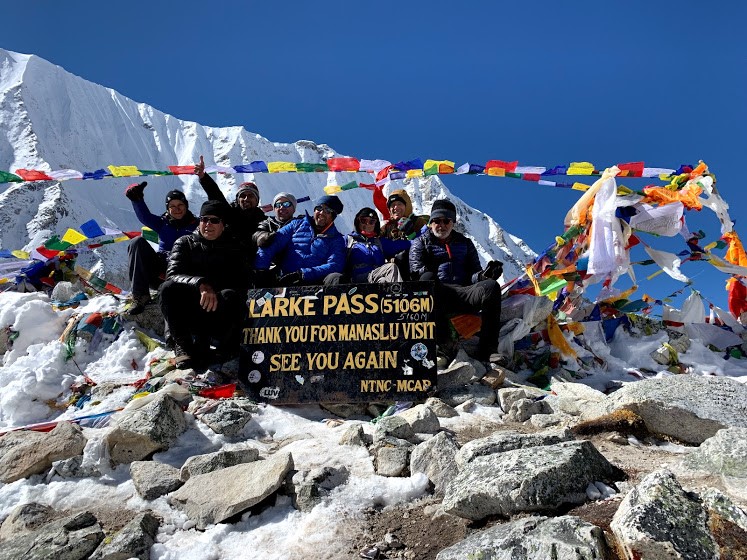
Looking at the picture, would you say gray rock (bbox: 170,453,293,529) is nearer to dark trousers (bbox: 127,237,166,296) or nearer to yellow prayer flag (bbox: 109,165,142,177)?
dark trousers (bbox: 127,237,166,296)

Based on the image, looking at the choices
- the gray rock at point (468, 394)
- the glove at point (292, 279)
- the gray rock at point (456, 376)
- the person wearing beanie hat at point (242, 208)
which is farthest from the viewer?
the person wearing beanie hat at point (242, 208)

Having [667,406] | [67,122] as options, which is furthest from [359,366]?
[67,122]

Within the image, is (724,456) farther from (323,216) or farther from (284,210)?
(284,210)

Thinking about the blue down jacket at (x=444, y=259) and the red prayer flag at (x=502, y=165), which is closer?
the blue down jacket at (x=444, y=259)

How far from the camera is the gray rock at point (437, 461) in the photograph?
96.8 inches

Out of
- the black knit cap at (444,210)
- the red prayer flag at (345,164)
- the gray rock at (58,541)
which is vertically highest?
the red prayer flag at (345,164)

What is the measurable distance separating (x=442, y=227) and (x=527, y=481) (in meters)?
3.38

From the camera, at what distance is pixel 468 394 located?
406cm

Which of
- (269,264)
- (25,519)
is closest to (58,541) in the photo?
(25,519)

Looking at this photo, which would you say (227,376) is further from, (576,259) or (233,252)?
(576,259)

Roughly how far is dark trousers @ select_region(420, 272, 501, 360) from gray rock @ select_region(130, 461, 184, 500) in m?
2.62

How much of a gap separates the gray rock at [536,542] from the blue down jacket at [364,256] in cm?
369

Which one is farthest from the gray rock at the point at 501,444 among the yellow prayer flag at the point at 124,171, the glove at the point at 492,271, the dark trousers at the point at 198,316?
the yellow prayer flag at the point at 124,171

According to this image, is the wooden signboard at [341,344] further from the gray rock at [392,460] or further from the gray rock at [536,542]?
the gray rock at [536,542]
